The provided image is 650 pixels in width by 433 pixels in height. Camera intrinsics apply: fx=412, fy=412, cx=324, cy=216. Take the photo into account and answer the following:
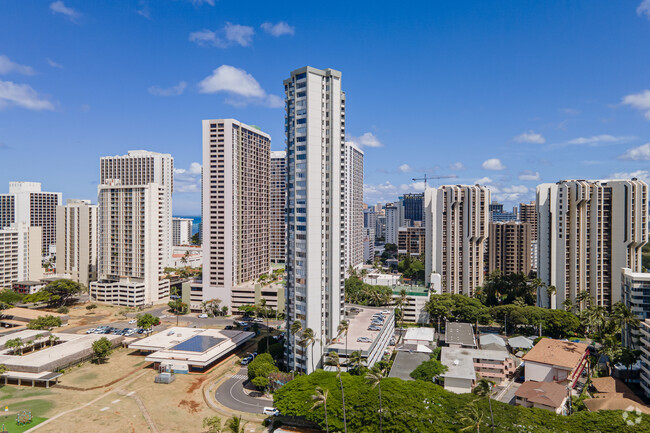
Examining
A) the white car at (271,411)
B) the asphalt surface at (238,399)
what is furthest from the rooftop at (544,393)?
the asphalt surface at (238,399)

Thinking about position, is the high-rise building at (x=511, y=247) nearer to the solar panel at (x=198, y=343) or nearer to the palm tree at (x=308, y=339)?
the palm tree at (x=308, y=339)

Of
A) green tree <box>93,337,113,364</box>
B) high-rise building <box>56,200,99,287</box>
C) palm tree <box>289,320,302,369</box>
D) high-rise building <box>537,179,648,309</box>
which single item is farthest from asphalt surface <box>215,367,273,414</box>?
high-rise building <box>56,200,99,287</box>

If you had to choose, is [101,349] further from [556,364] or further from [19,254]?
[19,254]

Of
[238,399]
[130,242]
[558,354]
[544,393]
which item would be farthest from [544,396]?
[130,242]

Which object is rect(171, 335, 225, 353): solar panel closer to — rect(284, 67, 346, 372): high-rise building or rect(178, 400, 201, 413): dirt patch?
rect(178, 400, 201, 413): dirt patch

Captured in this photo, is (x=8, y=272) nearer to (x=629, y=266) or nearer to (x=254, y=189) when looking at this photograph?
(x=254, y=189)

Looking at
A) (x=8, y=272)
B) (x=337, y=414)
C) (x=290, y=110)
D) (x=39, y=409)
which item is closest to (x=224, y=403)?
(x=337, y=414)
